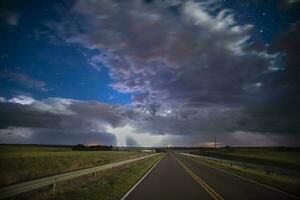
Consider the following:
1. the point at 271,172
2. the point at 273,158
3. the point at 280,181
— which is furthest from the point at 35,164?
the point at 273,158

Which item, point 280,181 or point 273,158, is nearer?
point 280,181

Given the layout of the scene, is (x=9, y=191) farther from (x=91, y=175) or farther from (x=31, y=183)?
(x=91, y=175)

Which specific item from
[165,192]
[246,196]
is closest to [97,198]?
[165,192]

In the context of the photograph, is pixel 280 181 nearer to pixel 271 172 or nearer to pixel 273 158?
pixel 271 172

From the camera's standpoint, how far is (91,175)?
939 inches

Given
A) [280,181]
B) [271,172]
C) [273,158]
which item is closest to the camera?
[280,181]

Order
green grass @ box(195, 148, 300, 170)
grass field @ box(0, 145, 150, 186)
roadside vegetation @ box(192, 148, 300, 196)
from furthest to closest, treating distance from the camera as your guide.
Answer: green grass @ box(195, 148, 300, 170), grass field @ box(0, 145, 150, 186), roadside vegetation @ box(192, 148, 300, 196)

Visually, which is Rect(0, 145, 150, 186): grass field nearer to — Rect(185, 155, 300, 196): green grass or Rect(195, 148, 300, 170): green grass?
Rect(185, 155, 300, 196): green grass

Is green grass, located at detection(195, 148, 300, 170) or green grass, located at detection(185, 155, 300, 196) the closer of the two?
green grass, located at detection(185, 155, 300, 196)

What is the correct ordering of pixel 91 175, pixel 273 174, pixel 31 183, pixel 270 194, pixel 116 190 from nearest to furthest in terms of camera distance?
pixel 31 183
pixel 270 194
pixel 116 190
pixel 91 175
pixel 273 174

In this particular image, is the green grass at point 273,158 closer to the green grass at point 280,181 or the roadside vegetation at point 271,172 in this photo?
the roadside vegetation at point 271,172

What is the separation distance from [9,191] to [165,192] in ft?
23.1

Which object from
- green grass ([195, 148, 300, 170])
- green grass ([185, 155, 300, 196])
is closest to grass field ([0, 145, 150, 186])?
green grass ([185, 155, 300, 196])

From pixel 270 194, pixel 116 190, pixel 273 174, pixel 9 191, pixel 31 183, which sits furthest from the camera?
pixel 273 174
